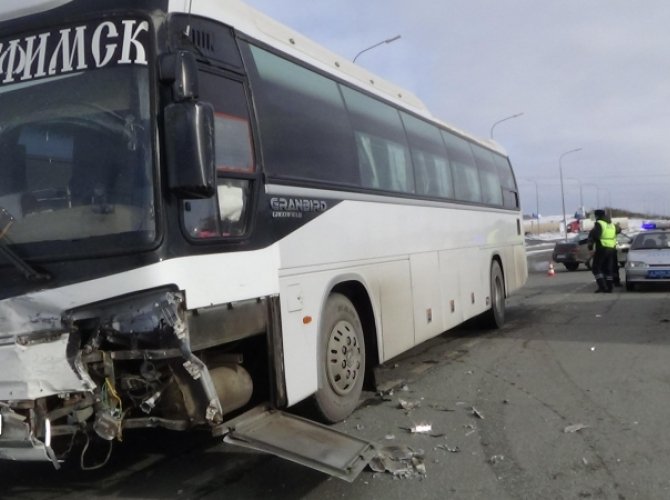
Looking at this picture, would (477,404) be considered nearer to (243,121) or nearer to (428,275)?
(428,275)

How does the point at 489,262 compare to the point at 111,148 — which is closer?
the point at 111,148

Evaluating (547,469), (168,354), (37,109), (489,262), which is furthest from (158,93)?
(489,262)

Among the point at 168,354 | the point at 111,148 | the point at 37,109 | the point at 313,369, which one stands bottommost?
the point at 313,369

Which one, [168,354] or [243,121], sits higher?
[243,121]

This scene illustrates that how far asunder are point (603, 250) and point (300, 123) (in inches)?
536

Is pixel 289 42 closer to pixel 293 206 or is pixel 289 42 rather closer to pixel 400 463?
pixel 293 206

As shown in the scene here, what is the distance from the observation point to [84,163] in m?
3.99

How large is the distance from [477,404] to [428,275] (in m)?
2.02

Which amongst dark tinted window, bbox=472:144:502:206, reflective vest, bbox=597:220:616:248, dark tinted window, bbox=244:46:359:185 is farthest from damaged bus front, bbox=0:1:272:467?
reflective vest, bbox=597:220:616:248

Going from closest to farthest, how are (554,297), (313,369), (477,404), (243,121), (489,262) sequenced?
1. (243,121)
2. (313,369)
3. (477,404)
4. (489,262)
5. (554,297)

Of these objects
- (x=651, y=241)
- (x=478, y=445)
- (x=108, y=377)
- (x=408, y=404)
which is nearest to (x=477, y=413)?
(x=408, y=404)

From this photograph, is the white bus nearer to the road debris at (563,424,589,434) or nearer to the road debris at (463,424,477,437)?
the road debris at (463,424,477,437)

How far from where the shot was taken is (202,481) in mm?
4918

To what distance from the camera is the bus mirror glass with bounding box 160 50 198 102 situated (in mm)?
3873
